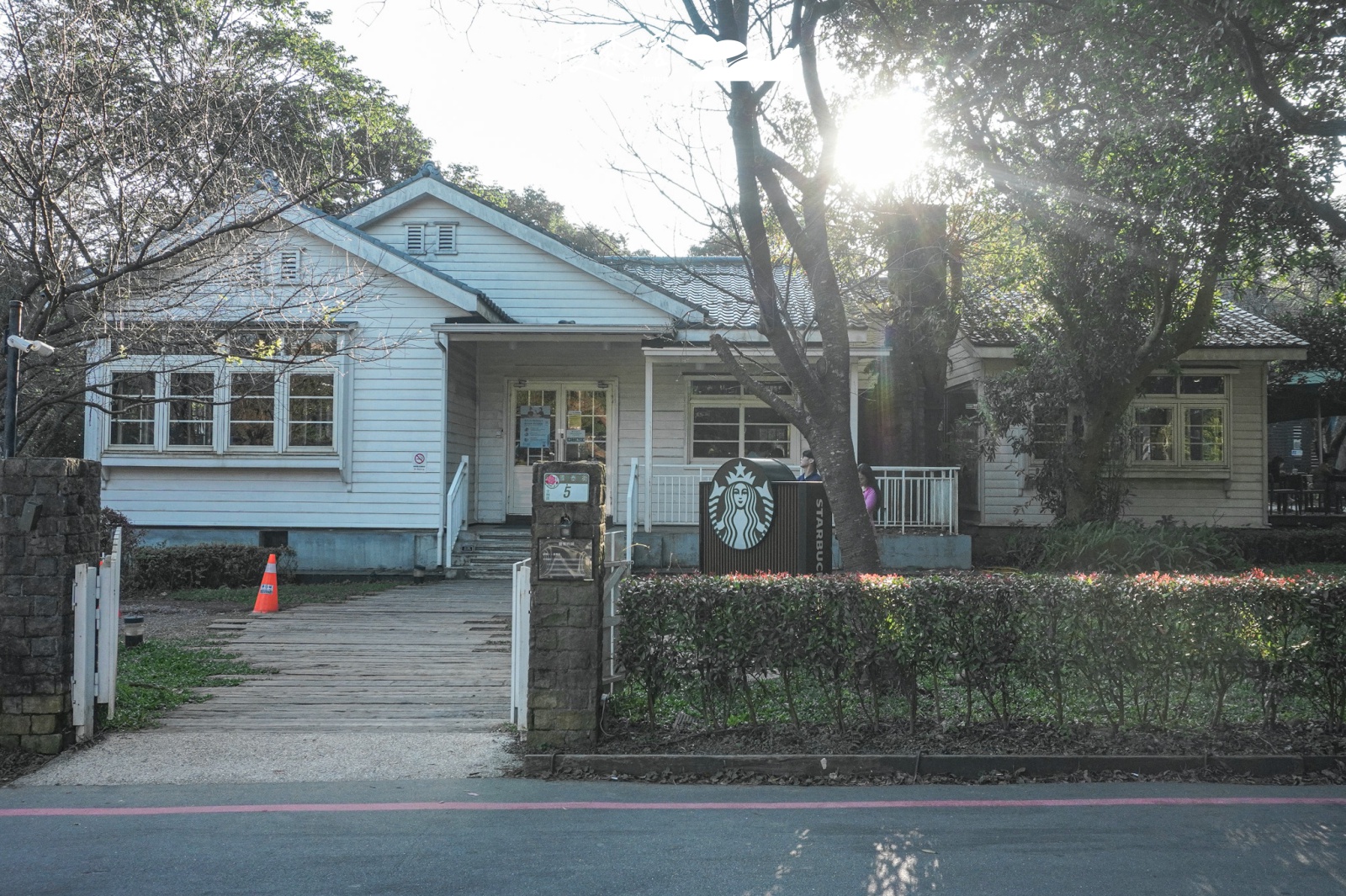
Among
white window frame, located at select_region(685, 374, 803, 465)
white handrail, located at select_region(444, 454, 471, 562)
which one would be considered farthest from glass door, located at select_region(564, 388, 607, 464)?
white handrail, located at select_region(444, 454, 471, 562)

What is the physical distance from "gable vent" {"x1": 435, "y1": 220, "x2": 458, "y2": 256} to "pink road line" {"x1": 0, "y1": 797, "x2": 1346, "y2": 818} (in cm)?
1323

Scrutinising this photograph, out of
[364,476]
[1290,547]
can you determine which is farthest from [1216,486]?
[364,476]

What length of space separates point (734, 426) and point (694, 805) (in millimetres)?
11950

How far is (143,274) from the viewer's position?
10258 mm

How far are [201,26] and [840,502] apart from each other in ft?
26.1

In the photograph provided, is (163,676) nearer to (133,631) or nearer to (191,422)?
(133,631)

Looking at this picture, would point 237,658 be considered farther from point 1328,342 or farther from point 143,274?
point 1328,342

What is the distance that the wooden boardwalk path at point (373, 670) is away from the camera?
7.37 metres

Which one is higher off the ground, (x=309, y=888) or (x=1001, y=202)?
(x=1001, y=202)

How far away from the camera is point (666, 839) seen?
4.98 m

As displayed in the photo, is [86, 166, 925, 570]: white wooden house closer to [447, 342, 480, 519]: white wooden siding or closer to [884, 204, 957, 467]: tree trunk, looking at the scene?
[447, 342, 480, 519]: white wooden siding

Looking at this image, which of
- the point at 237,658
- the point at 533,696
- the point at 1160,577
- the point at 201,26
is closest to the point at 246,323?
the point at 201,26

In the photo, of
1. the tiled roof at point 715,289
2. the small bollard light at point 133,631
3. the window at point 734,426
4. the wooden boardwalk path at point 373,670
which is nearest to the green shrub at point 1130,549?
the window at point 734,426

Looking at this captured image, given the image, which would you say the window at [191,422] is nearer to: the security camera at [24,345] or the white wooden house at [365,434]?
the white wooden house at [365,434]
